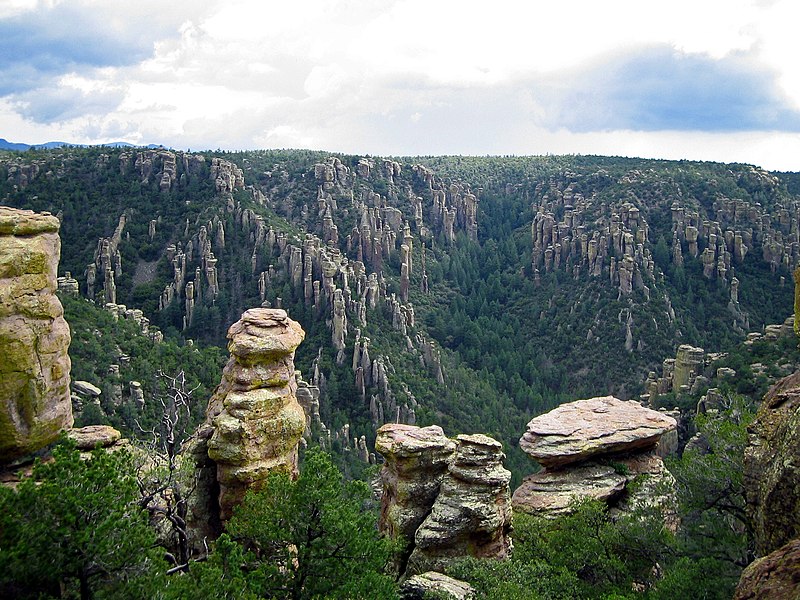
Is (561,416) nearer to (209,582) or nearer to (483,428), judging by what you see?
(209,582)

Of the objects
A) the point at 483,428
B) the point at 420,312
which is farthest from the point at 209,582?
the point at 420,312

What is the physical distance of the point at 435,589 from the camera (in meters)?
16.7

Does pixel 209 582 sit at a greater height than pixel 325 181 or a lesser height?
lesser

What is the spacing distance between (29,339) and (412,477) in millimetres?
13263

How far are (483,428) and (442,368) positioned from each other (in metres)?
12.9

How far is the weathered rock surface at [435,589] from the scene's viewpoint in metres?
16.2

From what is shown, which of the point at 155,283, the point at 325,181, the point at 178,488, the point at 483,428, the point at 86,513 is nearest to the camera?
the point at 86,513

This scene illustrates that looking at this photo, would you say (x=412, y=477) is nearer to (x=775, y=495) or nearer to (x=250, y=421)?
(x=250, y=421)

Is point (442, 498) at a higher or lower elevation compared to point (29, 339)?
lower

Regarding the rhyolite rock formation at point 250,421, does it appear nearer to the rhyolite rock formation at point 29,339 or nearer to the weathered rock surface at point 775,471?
the rhyolite rock formation at point 29,339

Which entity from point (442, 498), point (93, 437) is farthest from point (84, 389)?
point (442, 498)

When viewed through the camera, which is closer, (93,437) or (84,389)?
(93,437)

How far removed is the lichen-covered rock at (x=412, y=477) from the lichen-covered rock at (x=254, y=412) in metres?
3.82

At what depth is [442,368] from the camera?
76.7 m
